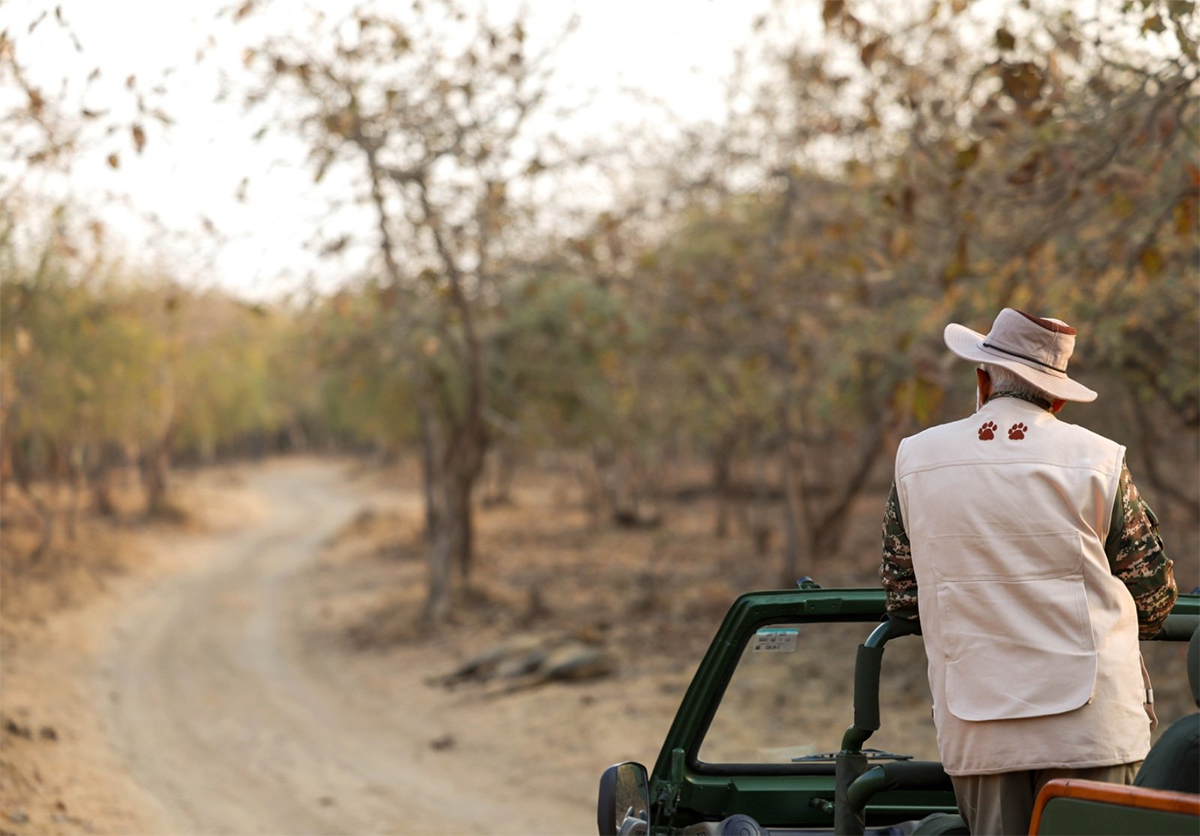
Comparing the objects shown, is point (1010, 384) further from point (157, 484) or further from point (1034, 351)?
point (157, 484)

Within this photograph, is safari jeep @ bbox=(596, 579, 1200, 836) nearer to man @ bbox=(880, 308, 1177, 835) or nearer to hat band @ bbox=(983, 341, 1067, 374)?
man @ bbox=(880, 308, 1177, 835)

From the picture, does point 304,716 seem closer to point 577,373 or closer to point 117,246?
point 577,373

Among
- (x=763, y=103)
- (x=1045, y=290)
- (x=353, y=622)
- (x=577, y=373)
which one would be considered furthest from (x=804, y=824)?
(x=577, y=373)

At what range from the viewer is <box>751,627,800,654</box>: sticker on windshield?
3344mm

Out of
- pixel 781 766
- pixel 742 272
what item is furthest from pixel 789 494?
pixel 781 766

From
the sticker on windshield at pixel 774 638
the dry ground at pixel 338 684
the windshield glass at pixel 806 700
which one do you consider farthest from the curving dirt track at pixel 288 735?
the sticker on windshield at pixel 774 638

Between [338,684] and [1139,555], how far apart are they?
38.1ft

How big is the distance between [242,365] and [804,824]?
39.0 meters

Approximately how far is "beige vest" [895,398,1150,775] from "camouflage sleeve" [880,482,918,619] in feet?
0.55

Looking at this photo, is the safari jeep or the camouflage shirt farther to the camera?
the safari jeep

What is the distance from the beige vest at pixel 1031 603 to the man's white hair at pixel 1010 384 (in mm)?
82

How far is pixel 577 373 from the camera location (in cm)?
2095

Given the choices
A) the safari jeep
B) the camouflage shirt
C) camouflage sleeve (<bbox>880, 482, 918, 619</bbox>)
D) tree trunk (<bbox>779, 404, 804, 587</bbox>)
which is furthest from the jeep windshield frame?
tree trunk (<bbox>779, 404, 804, 587</bbox>)

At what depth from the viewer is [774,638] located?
11.0 feet
